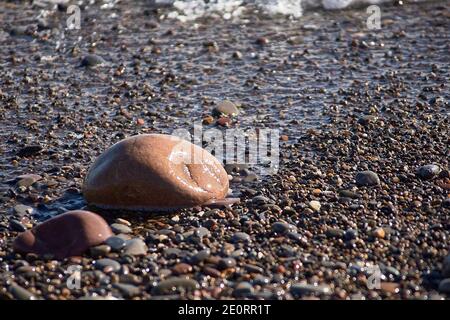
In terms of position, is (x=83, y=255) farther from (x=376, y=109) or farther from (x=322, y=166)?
(x=376, y=109)

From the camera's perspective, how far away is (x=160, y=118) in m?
8.72

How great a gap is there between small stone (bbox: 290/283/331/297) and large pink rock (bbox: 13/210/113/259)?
1.43 metres

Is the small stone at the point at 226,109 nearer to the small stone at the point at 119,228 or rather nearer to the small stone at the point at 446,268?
the small stone at the point at 119,228

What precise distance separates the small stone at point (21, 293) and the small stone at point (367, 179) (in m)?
2.89

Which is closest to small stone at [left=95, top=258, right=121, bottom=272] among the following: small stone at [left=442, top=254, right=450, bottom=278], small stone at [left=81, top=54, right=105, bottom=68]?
small stone at [left=442, top=254, right=450, bottom=278]

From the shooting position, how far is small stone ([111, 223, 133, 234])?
20.8ft

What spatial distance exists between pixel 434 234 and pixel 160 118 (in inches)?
135

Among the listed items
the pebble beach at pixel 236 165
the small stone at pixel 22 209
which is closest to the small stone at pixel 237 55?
→ the pebble beach at pixel 236 165

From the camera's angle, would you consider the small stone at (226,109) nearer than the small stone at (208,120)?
No

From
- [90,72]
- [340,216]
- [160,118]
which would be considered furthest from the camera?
[90,72]

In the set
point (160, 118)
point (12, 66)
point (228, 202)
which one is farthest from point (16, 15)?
point (228, 202)

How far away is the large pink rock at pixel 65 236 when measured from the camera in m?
6.01

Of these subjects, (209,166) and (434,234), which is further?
(209,166)

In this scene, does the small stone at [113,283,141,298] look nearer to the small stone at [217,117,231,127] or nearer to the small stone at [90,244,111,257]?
the small stone at [90,244,111,257]
